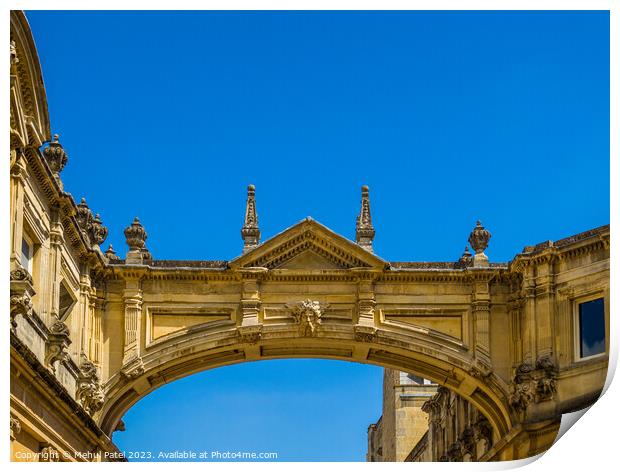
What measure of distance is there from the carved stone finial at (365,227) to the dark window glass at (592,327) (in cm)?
494

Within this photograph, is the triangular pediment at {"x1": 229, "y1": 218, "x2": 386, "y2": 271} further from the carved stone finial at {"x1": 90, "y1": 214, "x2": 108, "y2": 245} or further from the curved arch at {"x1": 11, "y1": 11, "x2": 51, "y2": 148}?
the curved arch at {"x1": 11, "y1": 11, "x2": 51, "y2": 148}

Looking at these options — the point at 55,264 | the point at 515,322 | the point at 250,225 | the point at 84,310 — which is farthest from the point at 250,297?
the point at 515,322

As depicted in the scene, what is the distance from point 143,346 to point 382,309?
5317 mm

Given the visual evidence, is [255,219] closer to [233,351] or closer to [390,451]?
[233,351]

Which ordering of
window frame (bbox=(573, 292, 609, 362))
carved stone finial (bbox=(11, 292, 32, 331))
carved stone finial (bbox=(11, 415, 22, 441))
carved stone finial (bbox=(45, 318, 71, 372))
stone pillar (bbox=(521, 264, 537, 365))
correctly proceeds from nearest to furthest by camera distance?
1. carved stone finial (bbox=(11, 292, 32, 331))
2. carved stone finial (bbox=(11, 415, 22, 441))
3. carved stone finial (bbox=(45, 318, 71, 372))
4. window frame (bbox=(573, 292, 609, 362))
5. stone pillar (bbox=(521, 264, 537, 365))

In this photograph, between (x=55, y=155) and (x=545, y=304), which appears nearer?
(x=55, y=155)

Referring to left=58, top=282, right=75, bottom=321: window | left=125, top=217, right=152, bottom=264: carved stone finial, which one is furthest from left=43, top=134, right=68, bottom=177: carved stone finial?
left=125, top=217, right=152, bottom=264: carved stone finial

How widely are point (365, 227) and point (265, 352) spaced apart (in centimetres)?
368

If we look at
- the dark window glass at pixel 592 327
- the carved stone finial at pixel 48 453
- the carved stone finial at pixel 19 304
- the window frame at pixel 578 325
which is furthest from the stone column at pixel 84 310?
the dark window glass at pixel 592 327

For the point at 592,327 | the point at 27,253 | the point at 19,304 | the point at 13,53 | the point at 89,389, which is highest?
the point at 13,53

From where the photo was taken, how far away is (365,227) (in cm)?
3478

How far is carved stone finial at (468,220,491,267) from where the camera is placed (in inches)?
1366

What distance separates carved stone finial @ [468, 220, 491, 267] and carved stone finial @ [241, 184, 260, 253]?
15.7ft

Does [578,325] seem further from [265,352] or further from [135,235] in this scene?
[135,235]
